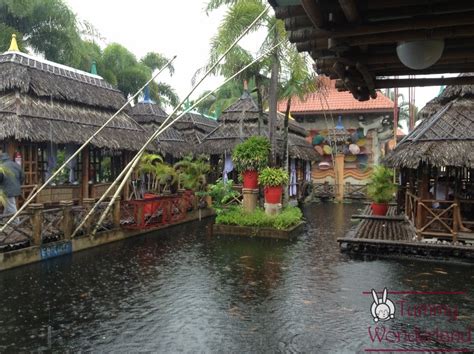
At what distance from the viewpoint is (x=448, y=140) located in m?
9.94

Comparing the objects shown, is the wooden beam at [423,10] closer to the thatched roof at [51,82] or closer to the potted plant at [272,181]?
the potted plant at [272,181]

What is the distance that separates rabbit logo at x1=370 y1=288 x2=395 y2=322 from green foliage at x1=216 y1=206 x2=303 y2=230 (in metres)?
5.85

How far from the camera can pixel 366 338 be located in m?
5.41

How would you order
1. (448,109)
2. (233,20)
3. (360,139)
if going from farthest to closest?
(360,139)
(233,20)
(448,109)

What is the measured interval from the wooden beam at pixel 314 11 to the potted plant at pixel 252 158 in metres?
10.4

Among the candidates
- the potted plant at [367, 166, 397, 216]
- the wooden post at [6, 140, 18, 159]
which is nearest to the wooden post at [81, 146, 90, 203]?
the wooden post at [6, 140, 18, 159]

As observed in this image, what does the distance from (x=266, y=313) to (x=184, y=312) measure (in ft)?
3.93

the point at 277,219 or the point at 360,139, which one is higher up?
the point at 360,139

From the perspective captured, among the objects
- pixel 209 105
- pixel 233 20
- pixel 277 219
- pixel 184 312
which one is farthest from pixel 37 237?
pixel 209 105

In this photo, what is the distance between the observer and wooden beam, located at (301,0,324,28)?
2.52 m

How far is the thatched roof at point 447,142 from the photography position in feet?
30.9

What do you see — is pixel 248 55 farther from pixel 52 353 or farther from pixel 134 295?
pixel 52 353

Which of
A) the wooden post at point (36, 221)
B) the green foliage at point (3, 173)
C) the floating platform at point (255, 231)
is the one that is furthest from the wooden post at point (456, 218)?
the green foliage at point (3, 173)

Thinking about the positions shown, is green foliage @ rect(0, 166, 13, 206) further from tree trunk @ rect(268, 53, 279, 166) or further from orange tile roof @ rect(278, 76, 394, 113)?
orange tile roof @ rect(278, 76, 394, 113)
